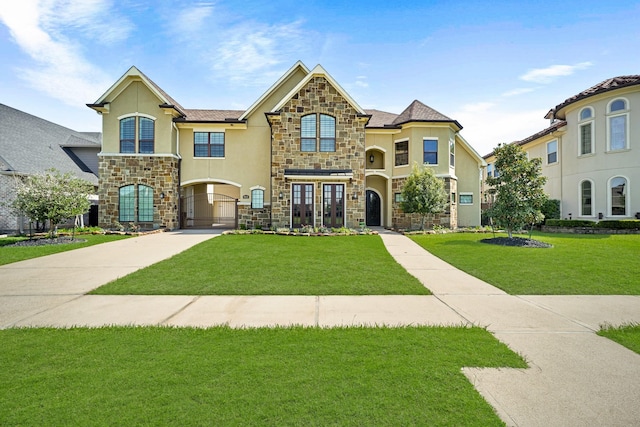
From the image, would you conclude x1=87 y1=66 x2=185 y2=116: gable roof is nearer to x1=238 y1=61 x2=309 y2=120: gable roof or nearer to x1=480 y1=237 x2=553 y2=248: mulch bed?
x1=238 y1=61 x2=309 y2=120: gable roof

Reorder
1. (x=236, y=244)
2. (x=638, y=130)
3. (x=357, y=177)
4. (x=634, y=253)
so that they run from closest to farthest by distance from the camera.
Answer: (x=634, y=253)
(x=236, y=244)
(x=638, y=130)
(x=357, y=177)

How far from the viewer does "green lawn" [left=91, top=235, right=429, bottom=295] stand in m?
6.42

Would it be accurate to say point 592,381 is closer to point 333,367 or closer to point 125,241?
point 333,367

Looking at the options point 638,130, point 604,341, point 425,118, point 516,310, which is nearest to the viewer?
point 604,341

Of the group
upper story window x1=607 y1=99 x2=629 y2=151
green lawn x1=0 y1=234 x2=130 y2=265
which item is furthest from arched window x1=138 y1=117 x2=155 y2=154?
upper story window x1=607 y1=99 x2=629 y2=151

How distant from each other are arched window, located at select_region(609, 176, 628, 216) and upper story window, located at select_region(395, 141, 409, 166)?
11941 millimetres

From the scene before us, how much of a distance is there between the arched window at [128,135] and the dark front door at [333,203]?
497 inches

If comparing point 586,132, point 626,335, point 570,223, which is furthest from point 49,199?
point 586,132

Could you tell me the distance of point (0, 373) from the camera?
3154 millimetres

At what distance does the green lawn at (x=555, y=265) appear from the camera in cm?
672

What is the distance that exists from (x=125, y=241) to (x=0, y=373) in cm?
1227

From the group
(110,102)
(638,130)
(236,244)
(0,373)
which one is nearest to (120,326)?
(0,373)

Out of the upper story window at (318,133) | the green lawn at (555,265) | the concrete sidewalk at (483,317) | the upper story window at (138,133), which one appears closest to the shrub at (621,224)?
the green lawn at (555,265)

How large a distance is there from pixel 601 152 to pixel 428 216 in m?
10.9
